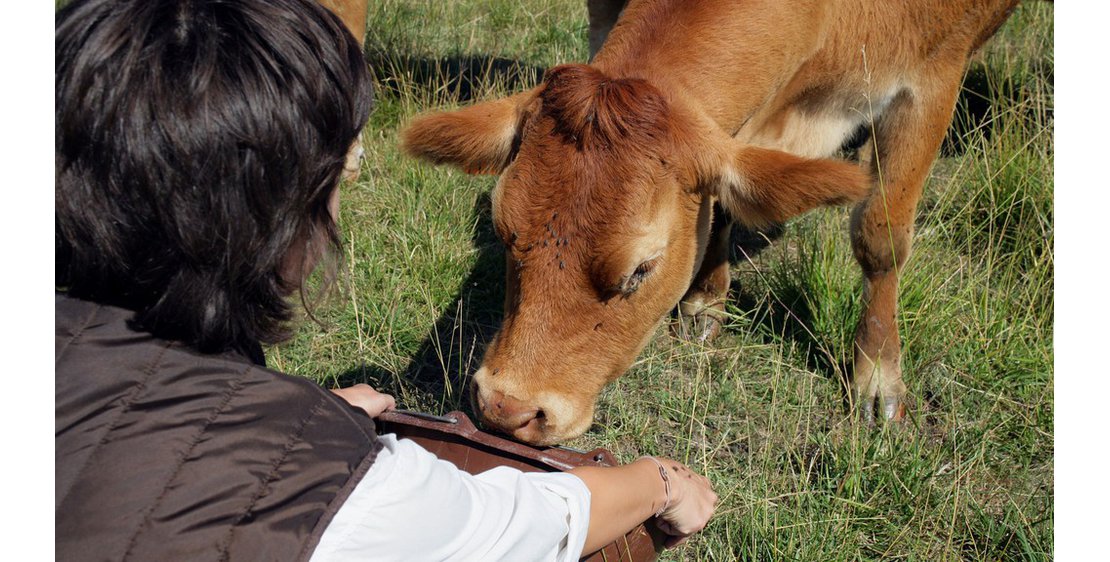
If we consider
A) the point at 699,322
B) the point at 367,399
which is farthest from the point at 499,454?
the point at 699,322

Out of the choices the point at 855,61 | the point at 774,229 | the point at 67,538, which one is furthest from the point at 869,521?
the point at 67,538

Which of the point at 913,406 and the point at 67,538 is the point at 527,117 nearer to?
the point at 67,538

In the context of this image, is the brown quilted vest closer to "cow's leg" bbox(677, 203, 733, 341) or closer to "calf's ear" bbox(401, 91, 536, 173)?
"calf's ear" bbox(401, 91, 536, 173)

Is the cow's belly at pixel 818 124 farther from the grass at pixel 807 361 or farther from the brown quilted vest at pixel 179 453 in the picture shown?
the brown quilted vest at pixel 179 453

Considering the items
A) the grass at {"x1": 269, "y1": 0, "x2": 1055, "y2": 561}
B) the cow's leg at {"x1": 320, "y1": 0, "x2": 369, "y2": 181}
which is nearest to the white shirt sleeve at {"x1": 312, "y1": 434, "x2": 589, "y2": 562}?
the grass at {"x1": 269, "y1": 0, "x2": 1055, "y2": 561}

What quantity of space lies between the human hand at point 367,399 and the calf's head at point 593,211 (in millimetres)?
342

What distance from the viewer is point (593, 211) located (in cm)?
246

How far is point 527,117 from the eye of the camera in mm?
2758

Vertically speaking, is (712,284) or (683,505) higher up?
(683,505)

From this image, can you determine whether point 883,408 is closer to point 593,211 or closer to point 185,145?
point 593,211

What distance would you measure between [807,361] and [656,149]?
157cm

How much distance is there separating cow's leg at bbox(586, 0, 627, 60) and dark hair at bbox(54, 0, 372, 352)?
297cm

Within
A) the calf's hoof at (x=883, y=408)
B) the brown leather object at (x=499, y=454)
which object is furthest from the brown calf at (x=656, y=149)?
the calf's hoof at (x=883, y=408)

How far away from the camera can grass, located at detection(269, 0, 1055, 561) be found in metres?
2.91
